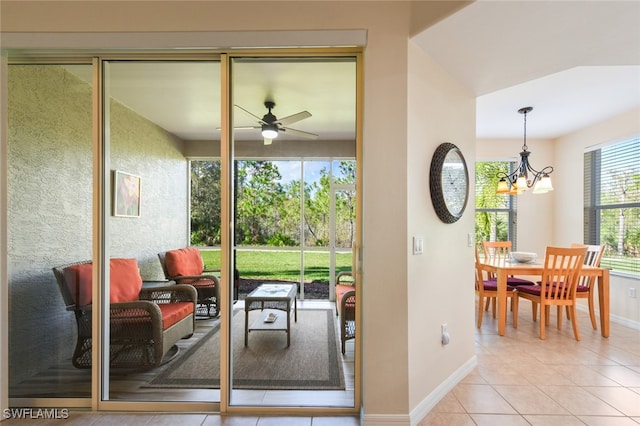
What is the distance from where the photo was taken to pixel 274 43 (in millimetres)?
1902

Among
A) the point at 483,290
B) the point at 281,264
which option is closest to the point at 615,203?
the point at 483,290

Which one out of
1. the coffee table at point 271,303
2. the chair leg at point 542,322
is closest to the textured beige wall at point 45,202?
the coffee table at point 271,303

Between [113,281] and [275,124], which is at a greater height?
[275,124]

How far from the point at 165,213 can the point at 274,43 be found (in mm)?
1822

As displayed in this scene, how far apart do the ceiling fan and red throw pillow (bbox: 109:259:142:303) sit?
1650 millimetres

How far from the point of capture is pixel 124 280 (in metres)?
2.41

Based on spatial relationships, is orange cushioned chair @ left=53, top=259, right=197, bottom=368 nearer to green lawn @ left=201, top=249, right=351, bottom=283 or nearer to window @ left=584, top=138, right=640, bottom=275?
green lawn @ left=201, top=249, right=351, bottom=283

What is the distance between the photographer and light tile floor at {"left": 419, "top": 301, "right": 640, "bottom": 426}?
1961 millimetres

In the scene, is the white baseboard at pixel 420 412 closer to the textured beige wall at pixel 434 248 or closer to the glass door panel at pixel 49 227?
the textured beige wall at pixel 434 248

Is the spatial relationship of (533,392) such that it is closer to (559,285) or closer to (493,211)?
(559,285)

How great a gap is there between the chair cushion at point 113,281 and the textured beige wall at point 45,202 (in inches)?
3.7

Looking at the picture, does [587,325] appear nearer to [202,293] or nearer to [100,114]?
[202,293]

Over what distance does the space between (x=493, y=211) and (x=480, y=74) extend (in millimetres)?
3455

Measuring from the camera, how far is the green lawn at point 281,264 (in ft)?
7.52
